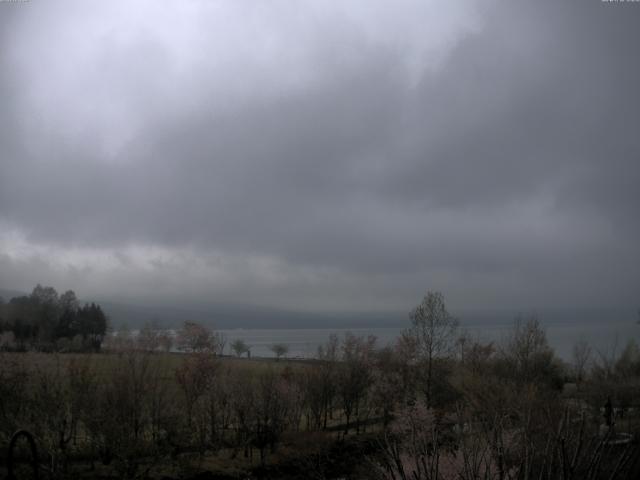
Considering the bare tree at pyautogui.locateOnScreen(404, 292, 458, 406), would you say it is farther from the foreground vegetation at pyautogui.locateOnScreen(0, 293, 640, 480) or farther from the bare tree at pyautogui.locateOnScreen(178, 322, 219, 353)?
the bare tree at pyautogui.locateOnScreen(178, 322, 219, 353)

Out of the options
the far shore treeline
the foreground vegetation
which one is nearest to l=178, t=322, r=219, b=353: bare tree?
the far shore treeline

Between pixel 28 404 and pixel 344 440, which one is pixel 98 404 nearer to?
pixel 28 404

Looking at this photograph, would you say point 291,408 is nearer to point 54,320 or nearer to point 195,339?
point 195,339

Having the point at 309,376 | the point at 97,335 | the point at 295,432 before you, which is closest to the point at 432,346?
the point at 309,376

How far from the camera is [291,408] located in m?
41.7

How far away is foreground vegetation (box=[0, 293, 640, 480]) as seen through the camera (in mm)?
28109

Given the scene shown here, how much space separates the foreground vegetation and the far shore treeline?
6035 cm

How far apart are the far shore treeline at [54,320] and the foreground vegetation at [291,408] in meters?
60.3

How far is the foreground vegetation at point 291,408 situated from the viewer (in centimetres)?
2811

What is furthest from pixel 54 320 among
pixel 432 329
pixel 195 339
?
pixel 432 329

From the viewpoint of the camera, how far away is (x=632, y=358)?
7381 cm

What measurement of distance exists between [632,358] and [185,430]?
64456 mm

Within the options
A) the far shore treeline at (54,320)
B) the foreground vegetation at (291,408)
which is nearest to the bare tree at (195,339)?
the far shore treeline at (54,320)

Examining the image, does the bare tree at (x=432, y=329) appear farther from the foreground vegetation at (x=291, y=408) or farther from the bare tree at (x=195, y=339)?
the bare tree at (x=195, y=339)
